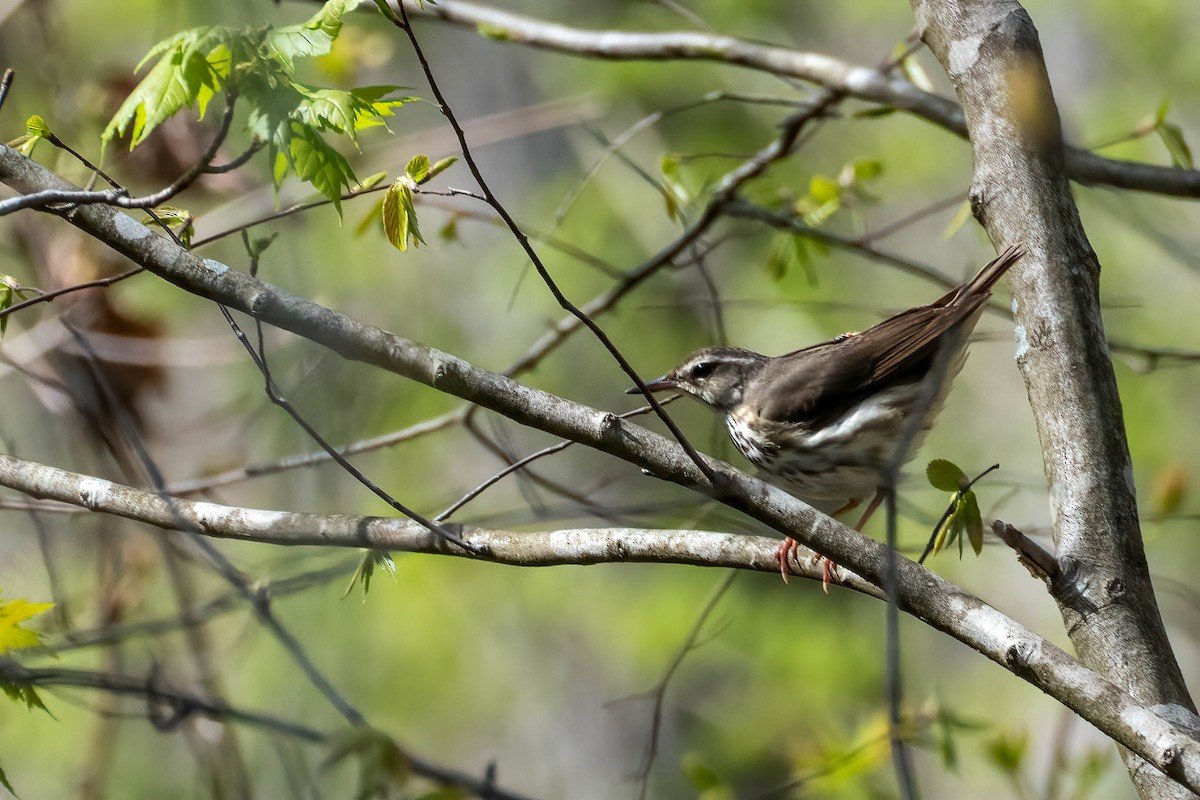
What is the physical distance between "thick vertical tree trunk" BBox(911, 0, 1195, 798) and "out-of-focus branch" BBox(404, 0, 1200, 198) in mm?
695

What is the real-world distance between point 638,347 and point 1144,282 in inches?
163

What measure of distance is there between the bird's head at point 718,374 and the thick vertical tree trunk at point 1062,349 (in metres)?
1.58

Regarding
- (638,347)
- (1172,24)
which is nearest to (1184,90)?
(1172,24)

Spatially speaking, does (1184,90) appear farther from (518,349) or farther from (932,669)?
(518,349)

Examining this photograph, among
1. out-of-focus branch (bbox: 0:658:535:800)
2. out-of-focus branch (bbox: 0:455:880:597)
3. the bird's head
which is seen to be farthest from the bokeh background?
out-of-focus branch (bbox: 0:658:535:800)

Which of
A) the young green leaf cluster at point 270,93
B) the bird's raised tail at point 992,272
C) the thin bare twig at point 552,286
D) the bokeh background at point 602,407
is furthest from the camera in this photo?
the bokeh background at point 602,407

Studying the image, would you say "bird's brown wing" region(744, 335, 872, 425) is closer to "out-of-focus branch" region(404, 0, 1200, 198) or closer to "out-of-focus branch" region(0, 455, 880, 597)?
"out-of-focus branch" region(404, 0, 1200, 198)

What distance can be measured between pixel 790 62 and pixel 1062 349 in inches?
71.8

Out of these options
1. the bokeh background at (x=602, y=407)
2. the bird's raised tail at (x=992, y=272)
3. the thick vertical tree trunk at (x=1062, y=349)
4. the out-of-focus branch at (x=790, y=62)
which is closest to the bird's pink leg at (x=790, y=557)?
the thick vertical tree trunk at (x=1062, y=349)

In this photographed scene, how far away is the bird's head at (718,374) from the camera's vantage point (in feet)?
13.6

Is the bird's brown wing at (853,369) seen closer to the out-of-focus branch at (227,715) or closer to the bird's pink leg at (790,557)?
the bird's pink leg at (790,557)

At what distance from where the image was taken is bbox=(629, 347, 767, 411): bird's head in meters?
4.14

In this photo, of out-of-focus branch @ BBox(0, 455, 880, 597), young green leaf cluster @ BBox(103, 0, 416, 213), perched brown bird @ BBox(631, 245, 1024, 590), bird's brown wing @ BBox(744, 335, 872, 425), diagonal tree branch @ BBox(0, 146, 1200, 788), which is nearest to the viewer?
diagonal tree branch @ BBox(0, 146, 1200, 788)

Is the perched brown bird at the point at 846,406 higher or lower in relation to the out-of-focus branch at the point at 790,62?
lower
